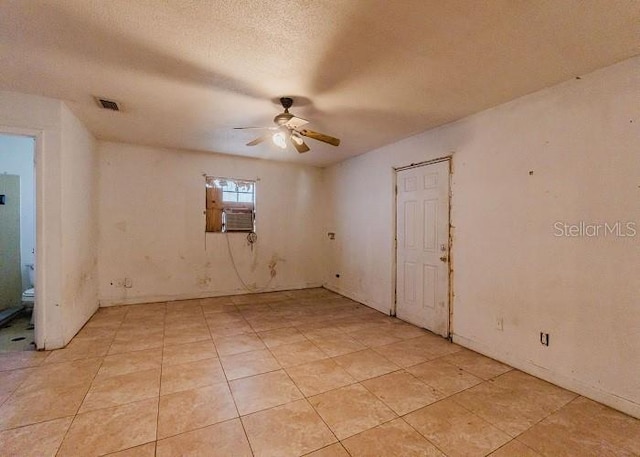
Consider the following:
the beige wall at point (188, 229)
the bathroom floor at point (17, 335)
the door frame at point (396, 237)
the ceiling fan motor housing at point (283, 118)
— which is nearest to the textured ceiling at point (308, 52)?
the ceiling fan motor housing at point (283, 118)

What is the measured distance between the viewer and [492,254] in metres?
2.87

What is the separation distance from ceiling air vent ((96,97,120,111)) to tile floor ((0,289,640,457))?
2498mm

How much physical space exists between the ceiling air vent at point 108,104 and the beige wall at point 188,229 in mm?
1639

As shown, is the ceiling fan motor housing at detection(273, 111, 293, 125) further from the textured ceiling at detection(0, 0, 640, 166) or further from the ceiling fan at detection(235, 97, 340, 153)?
the textured ceiling at detection(0, 0, 640, 166)

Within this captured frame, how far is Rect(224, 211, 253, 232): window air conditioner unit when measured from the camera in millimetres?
5121

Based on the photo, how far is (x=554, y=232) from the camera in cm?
241

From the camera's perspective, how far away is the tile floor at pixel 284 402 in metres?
1.66

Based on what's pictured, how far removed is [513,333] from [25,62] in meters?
4.69

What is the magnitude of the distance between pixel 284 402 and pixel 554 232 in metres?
2.59

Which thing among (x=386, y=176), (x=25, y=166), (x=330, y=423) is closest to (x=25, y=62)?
(x=25, y=166)

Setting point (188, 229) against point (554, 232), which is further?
point (188, 229)

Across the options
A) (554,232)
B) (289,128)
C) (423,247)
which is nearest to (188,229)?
(289,128)

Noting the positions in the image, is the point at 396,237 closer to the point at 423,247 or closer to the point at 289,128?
the point at 423,247

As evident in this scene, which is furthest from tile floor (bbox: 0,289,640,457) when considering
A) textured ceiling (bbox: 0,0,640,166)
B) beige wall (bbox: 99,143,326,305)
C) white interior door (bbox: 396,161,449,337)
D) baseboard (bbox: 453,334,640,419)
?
textured ceiling (bbox: 0,0,640,166)
